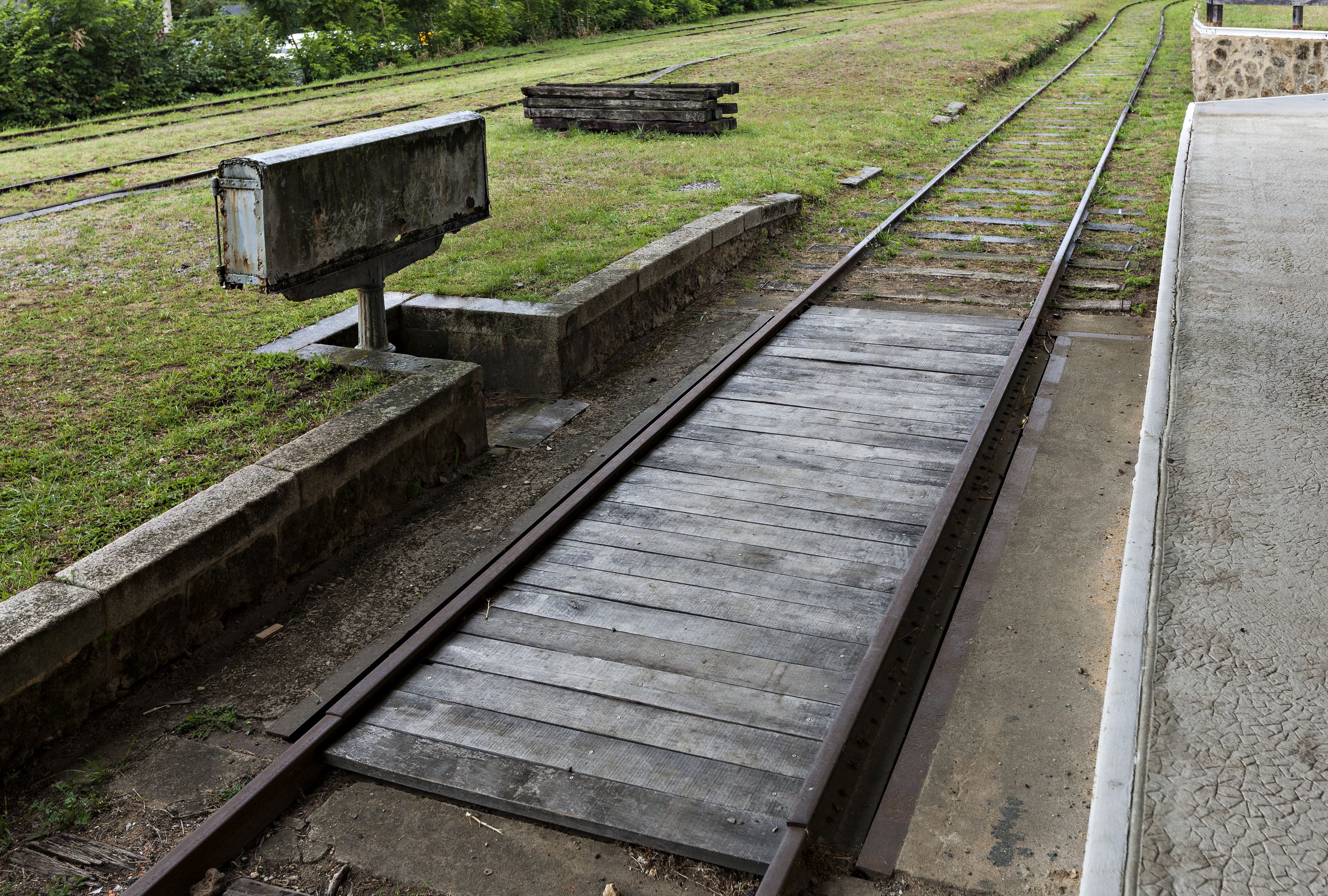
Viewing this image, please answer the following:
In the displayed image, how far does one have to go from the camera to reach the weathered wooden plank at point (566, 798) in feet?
10.8

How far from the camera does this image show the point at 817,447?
19.9 ft

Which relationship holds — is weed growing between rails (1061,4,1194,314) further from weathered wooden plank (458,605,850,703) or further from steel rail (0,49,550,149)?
steel rail (0,49,550,149)

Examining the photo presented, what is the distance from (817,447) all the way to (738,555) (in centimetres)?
131

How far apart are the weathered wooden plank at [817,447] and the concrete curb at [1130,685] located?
1.28 meters

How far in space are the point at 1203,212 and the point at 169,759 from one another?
26.2 feet

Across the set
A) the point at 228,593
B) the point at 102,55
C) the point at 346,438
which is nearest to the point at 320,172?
the point at 346,438

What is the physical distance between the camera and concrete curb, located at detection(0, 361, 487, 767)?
146 inches

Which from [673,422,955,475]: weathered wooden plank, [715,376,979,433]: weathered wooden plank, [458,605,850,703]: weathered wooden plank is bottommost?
[458,605,850,703]: weathered wooden plank

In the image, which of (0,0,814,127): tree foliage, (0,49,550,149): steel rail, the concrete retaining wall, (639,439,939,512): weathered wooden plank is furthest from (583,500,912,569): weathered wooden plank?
(0,0,814,127): tree foliage

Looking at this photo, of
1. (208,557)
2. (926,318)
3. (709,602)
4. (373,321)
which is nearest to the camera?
(208,557)

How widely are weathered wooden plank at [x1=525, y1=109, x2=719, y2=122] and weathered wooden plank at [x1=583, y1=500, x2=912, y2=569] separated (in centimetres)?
1018

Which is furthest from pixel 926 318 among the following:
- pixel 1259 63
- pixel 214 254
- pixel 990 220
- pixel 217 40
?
pixel 217 40

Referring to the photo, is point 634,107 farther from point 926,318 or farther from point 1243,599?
point 1243,599

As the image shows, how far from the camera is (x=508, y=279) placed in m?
8.02
